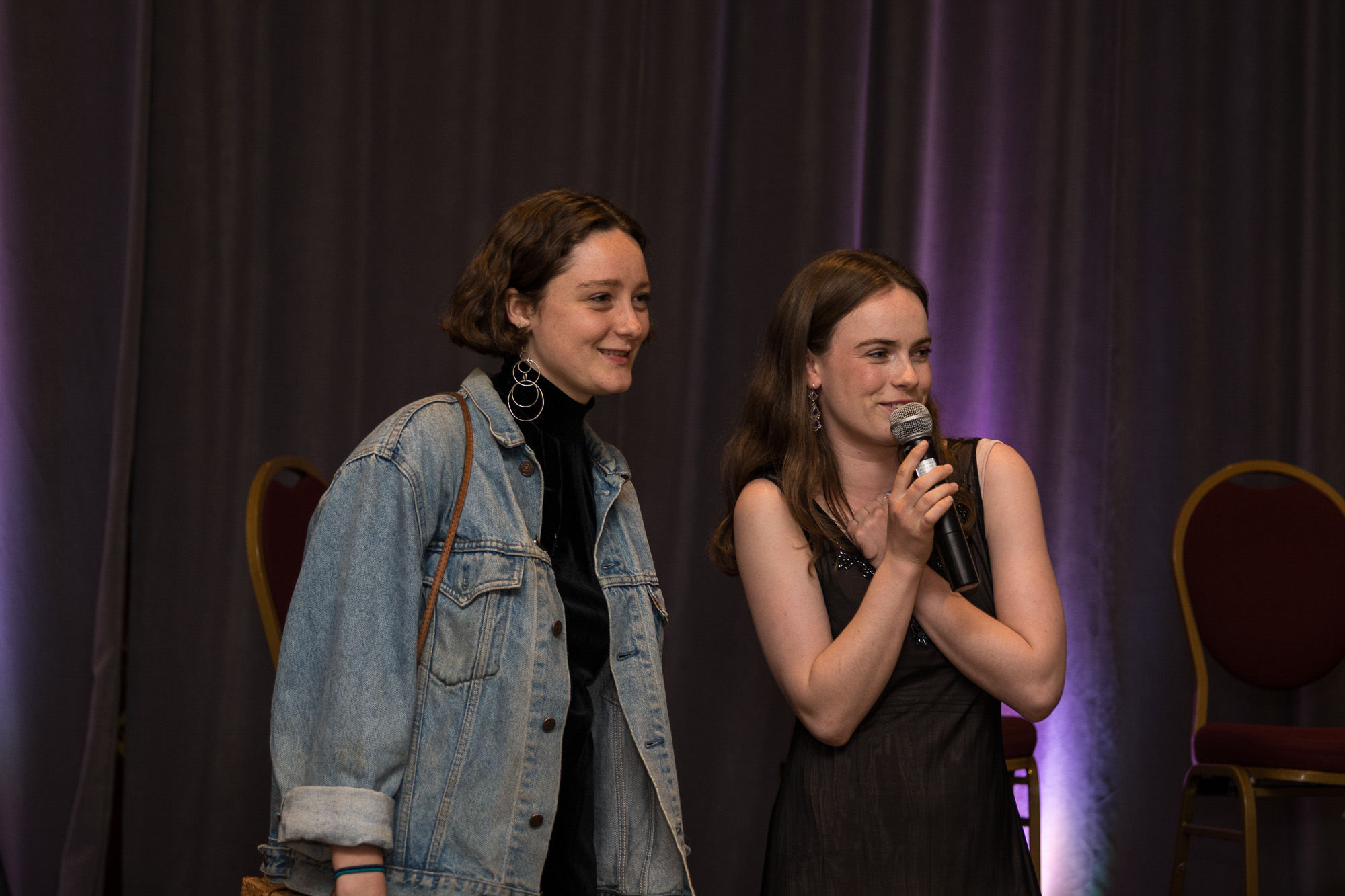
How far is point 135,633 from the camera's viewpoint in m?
2.95

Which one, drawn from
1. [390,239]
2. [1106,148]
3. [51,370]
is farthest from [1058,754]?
[51,370]

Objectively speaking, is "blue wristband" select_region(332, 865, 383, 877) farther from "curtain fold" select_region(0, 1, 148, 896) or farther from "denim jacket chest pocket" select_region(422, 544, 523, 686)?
"curtain fold" select_region(0, 1, 148, 896)

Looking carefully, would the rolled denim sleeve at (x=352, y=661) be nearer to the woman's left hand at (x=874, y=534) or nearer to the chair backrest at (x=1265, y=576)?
the woman's left hand at (x=874, y=534)

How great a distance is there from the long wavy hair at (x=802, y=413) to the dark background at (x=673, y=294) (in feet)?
4.81

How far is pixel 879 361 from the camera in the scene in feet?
5.51

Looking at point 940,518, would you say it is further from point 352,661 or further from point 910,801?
point 352,661

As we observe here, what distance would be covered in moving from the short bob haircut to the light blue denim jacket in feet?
0.47

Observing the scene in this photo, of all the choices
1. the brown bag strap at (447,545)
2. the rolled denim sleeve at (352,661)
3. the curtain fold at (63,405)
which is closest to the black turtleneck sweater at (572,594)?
the brown bag strap at (447,545)

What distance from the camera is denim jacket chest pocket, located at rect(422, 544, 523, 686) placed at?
1360 millimetres

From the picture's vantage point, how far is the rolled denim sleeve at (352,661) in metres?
1.24

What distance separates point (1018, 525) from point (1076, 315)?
85.2 inches

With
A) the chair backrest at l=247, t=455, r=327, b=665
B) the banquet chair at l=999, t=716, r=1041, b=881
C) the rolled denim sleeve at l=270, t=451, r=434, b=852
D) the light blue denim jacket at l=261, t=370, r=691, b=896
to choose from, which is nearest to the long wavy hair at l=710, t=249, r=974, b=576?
the light blue denim jacket at l=261, t=370, r=691, b=896

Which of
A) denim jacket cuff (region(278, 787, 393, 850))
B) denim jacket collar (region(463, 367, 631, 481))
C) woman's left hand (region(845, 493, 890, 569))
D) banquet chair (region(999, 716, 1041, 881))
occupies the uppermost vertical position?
denim jacket collar (region(463, 367, 631, 481))

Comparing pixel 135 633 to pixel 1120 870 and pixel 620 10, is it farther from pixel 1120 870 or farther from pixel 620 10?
pixel 1120 870
